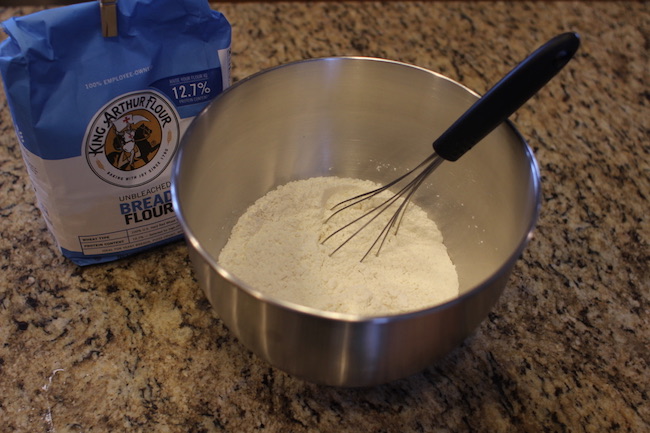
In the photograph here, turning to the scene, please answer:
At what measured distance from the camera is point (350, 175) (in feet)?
3.24

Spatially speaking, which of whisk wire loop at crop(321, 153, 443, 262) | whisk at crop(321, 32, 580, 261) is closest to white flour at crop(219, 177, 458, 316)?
whisk wire loop at crop(321, 153, 443, 262)

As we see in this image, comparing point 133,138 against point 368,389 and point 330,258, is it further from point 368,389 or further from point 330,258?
point 368,389

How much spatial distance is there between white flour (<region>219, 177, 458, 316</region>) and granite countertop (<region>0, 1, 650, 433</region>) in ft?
0.29

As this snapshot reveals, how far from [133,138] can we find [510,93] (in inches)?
18.1

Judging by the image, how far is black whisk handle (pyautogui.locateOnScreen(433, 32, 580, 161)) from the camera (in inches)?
25.0

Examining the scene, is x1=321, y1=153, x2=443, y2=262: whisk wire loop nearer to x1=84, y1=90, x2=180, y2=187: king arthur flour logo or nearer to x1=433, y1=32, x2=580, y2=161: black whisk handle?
x1=433, y1=32, x2=580, y2=161: black whisk handle

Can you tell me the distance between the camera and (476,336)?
0.80 meters

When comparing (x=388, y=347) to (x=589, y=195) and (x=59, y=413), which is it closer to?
(x=59, y=413)

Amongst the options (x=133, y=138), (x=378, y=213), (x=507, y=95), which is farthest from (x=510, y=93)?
(x=133, y=138)

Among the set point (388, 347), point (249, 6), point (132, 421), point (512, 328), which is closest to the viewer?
point (388, 347)

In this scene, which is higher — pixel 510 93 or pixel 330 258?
pixel 510 93

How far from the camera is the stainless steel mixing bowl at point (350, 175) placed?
58 centimetres

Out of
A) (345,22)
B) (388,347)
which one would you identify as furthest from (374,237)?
(345,22)

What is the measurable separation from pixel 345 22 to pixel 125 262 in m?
0.72
